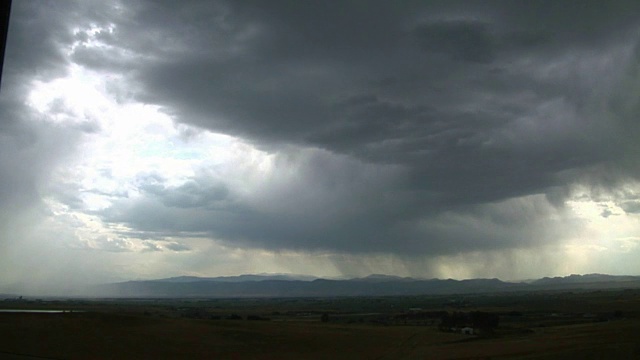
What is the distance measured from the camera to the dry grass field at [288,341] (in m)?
40.6

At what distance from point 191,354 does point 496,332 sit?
1258 inches

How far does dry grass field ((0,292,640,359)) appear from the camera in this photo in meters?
40.6

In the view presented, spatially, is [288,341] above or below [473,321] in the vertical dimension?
below

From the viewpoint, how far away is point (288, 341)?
56312 millimetres

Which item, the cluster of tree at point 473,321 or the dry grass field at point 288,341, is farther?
the cluster of tree at point 473,321

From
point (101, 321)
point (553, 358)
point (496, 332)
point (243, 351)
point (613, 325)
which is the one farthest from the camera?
point (101, 321)

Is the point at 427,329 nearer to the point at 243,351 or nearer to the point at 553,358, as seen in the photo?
the point at 243,351

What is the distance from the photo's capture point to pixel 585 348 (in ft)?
125

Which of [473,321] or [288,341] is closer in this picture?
[288,341]

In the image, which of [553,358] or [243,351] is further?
[243,351]

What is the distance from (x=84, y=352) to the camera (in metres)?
44.5

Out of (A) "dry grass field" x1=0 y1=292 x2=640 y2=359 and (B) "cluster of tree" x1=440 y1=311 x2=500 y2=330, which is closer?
(A) "dry grass field" x1=0 y1=292 x2=640 y2=359

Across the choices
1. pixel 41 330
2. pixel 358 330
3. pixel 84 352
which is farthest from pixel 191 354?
pixel 358 330

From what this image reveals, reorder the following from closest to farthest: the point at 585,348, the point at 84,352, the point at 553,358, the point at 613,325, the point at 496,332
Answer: the point at 553,358 < the point at 585,348 < the point at 84,352 < the point at 613,325 < the point at 496,332
